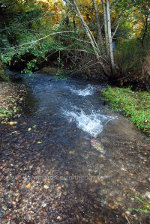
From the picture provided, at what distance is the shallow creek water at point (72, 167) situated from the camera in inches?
89.8

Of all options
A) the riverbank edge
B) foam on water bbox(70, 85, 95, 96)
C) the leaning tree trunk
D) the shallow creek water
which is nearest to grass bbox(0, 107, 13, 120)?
the riverbank edge

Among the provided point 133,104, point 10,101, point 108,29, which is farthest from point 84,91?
point 10,101

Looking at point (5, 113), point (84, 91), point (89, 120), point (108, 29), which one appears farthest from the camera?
point (84, 91)

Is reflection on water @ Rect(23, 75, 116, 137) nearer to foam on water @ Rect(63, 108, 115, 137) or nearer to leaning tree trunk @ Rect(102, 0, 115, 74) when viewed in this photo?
foam on water @ Rect(63, 108, 115, 137)

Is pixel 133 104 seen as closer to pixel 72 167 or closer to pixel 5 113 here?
pixel 72 167

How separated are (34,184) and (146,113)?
386cm

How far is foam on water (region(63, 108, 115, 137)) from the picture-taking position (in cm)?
428

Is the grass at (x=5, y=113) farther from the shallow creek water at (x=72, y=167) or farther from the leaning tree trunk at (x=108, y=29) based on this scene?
the leaning tree trunk at (x=108, y=29)

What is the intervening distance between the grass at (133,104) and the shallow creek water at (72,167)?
0.31m

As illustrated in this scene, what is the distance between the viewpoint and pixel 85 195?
8.32 ft

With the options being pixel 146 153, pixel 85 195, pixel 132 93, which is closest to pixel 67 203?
pixel 85 195

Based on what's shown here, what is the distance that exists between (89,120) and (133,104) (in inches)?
71.4

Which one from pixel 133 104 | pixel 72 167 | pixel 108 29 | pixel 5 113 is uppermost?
pixel 108 29

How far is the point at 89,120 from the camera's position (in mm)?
4734
